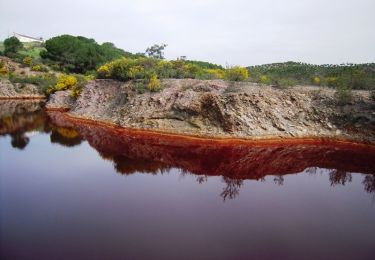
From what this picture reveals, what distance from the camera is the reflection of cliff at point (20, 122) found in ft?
57.7

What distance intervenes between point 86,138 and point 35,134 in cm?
338

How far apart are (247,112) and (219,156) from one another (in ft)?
16.6

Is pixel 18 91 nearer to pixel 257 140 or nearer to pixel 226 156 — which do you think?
pixel 257 140

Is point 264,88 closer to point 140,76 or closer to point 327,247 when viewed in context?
point 140,76

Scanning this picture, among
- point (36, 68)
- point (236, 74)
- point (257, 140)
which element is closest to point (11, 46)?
point (36, 68)

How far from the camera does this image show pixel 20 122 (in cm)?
2262

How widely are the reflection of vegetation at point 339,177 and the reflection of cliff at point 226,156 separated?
0.12 m

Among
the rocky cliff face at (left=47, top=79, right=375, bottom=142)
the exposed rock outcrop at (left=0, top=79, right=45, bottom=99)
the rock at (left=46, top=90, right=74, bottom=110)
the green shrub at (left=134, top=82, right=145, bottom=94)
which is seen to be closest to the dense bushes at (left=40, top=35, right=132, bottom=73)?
the exposed rock outcrop at (left=0, top=79, right=45, bottom=99)

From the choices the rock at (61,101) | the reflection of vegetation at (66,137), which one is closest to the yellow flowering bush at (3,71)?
the rock at (61,101)

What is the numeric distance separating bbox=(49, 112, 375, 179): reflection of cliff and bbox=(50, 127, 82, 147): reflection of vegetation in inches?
23.8

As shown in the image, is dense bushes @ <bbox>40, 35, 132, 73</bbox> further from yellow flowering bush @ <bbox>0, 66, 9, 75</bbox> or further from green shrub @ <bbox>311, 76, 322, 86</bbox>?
green shrub @ <bbox>311, 76, 322, 86</bbox>

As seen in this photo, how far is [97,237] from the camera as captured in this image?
7.41 m

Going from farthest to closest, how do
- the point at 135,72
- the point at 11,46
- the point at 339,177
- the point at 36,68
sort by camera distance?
the point at 11,46 → the point at 36,68 → the point at 135,72 → the point at 339,177

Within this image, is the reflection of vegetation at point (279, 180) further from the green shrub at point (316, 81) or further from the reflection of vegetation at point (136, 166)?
the green shrub at point (316, 81)
